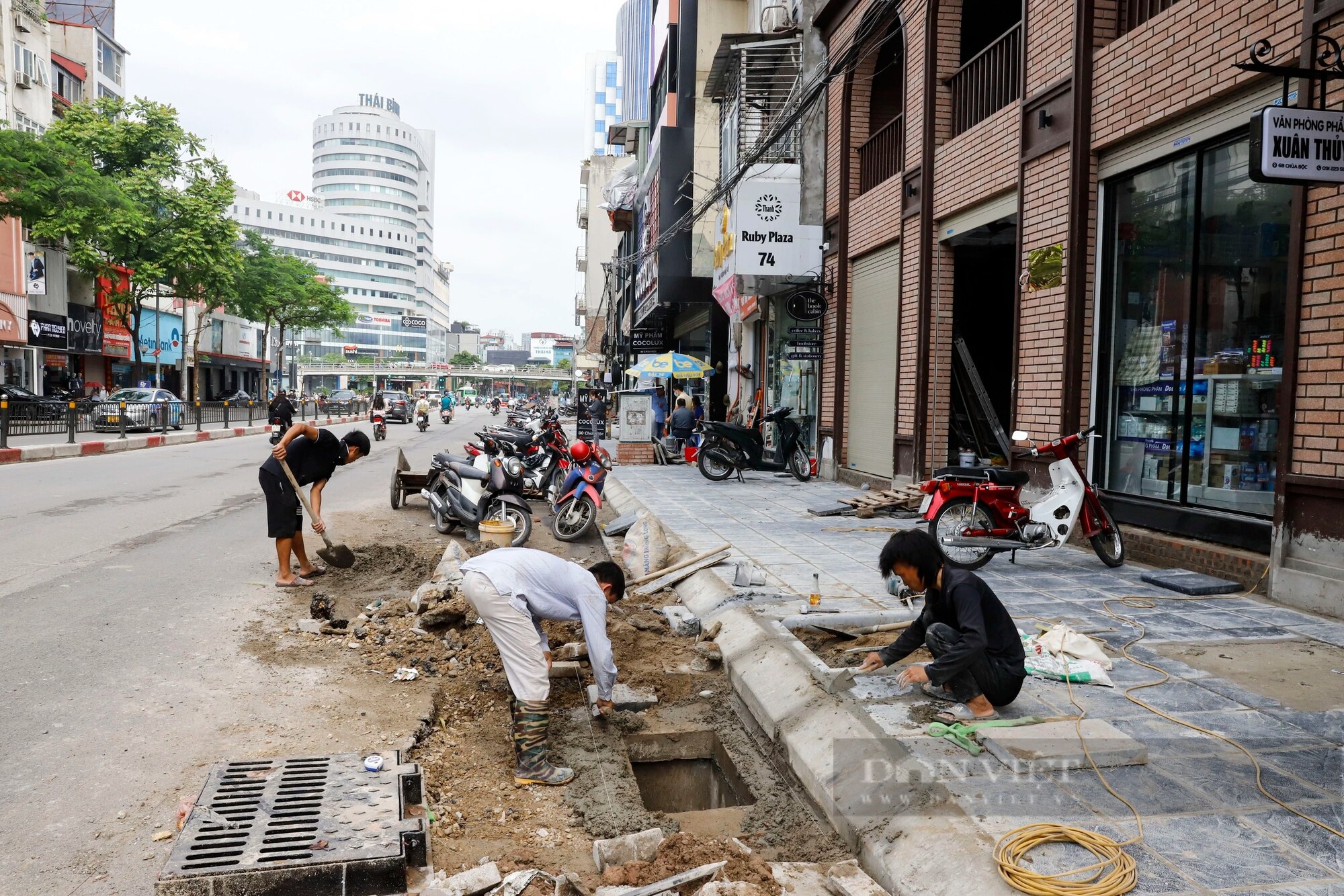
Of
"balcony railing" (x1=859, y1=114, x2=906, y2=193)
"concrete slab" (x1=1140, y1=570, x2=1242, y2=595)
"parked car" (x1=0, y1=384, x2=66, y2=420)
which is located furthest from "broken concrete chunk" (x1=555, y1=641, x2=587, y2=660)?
"parked car" (x1=0, y1=384, x2=66, y2=420)

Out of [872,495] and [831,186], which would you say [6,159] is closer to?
[831,186]

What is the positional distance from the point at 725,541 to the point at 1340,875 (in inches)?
272

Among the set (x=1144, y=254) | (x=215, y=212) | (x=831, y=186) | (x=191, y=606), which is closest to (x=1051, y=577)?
(x=1144, y=254)

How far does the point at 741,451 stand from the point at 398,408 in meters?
30.8

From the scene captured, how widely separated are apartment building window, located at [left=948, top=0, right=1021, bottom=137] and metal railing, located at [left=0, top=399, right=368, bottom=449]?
18.8 m

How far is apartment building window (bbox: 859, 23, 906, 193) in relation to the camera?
14086 mm

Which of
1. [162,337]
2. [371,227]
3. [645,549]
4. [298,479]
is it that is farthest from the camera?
[371,227]

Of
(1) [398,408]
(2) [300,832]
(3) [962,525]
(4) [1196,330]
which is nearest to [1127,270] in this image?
(4) [1196,330]

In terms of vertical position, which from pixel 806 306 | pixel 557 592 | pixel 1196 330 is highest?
pixel 806 306

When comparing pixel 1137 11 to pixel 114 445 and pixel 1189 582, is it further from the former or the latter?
pixel 114 445

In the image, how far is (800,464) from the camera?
54.0ft

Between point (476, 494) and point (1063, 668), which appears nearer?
point (1063, 668)

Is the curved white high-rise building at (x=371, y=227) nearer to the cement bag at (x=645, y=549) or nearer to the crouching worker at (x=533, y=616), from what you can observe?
the cement bag at (x=645, y=549)

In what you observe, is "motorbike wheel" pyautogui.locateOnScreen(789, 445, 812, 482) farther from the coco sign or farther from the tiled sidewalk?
the tiled sidewalk
